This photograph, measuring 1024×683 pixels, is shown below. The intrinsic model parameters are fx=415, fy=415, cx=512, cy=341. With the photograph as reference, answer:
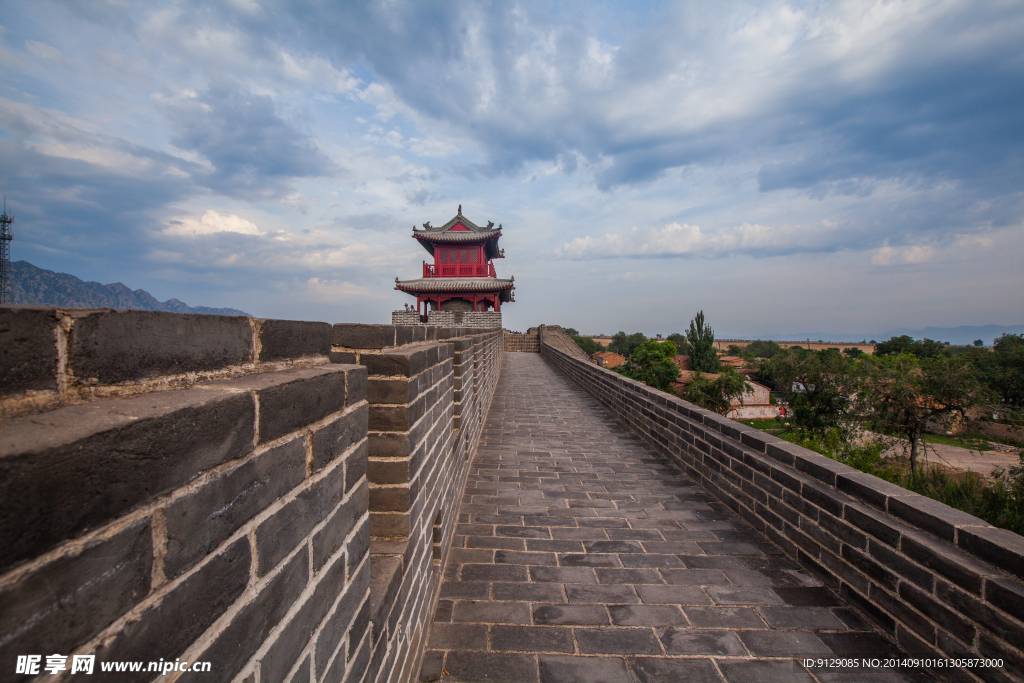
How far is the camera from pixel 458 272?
99.4 ft

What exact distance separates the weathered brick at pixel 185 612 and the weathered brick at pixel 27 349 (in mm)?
373

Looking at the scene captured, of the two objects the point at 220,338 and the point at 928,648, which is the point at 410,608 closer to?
Answer: the point at 220,338

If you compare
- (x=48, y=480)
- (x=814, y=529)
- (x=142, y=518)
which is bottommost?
(x=814, y=529)

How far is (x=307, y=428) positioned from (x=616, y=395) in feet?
26.5

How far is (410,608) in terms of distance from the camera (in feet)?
6.88

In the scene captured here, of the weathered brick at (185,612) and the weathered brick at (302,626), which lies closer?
the weathered brick at (185,612)

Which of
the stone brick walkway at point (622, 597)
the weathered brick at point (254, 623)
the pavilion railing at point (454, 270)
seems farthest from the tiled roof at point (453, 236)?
the weathered brick at point (254, 623)

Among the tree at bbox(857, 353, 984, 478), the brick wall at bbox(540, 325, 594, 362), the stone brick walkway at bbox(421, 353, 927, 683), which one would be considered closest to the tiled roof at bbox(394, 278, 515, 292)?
the brick wall at bbox(540, 325, 594, 362)

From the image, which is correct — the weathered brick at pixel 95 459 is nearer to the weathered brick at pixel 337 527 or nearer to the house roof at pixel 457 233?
the weathered brick at pixel 337 527

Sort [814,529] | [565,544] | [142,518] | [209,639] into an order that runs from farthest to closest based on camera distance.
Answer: [565,544] < [814,529] < [209,639] < [142,518]

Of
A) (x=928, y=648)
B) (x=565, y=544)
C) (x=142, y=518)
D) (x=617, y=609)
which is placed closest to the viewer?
(x=142, y=518)

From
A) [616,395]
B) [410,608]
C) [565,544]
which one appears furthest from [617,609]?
[616,395]

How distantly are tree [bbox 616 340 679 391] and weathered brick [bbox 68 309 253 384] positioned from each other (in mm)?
31694

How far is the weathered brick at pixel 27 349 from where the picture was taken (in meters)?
0.54
